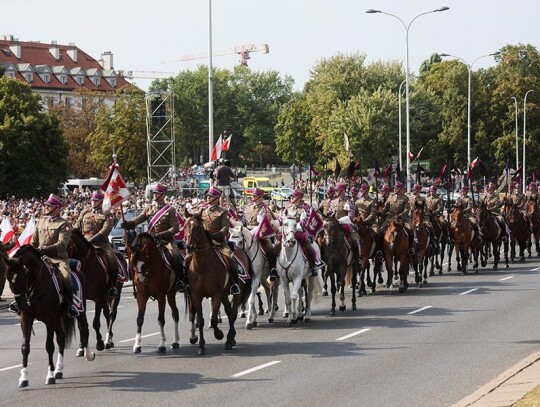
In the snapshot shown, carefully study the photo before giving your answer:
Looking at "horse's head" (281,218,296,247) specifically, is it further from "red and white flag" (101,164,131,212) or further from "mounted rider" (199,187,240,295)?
"red and white flag" (101,164,131,212)

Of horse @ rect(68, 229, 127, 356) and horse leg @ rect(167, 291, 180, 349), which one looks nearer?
horse @ rect(68, 229, 127, 356)

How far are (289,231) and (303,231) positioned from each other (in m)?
1.48

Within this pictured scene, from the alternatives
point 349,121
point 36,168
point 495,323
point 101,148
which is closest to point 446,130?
point 349,121

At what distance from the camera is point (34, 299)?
1534cm

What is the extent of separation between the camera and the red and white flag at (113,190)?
18609mm

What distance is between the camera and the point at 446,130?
340 feet

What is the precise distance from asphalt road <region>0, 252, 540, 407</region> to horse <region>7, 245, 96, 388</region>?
12.8 inches

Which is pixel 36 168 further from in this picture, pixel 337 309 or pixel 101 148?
pixel 337 309

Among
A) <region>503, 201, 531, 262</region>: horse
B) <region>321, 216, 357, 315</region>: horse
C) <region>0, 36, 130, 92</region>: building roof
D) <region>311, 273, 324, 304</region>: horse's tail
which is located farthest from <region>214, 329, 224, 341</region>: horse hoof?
<region>0, 36, 130, 92</region>: building roof

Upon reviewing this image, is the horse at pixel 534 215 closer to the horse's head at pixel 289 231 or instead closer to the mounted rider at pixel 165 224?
the horse's head at pixel 289 231

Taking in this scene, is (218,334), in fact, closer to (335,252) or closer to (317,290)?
(317,290)

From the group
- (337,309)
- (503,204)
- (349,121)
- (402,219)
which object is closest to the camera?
(337,309)

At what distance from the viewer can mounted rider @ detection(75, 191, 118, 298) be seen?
18.7 meters

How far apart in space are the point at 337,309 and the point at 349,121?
72.6 meters
